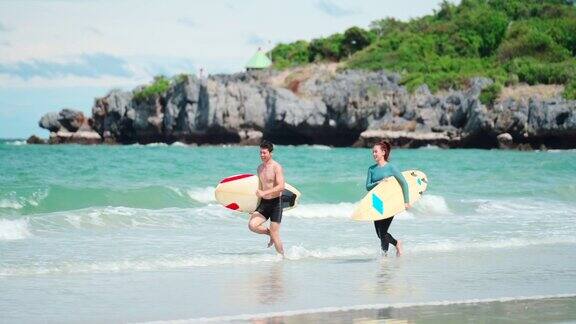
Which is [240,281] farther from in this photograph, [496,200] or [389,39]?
[389,39]

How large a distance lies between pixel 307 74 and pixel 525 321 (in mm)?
80758

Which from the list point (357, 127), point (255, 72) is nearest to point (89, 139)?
point (255, 72)

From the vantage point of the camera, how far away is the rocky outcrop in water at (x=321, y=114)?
71125mm

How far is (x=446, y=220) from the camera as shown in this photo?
19.6 meters

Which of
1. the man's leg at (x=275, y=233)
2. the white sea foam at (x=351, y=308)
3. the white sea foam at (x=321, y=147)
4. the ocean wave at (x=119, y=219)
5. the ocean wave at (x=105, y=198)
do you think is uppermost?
the man's leg at (x=275, y=233)

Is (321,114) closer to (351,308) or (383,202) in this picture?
(383,202)

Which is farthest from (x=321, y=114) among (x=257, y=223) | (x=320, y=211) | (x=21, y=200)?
(x=257, y=223)

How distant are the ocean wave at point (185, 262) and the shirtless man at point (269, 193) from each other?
1.45 ft

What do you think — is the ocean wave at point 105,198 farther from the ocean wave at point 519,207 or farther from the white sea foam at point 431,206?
the ocean wave at point 519,207

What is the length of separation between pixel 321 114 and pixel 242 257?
6765cm

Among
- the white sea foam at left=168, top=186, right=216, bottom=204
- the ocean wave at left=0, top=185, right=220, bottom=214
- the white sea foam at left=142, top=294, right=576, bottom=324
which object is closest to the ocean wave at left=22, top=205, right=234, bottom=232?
the ocean wave at left=0, top=185, right=220, bottom=214

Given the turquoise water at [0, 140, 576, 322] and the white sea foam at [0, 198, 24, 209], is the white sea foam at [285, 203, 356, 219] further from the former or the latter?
the white sea foam at [0, 198, 24, 209]

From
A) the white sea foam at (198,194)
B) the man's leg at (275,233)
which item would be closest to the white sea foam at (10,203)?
the white sea foam at (198,194)

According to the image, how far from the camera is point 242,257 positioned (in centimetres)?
1286
